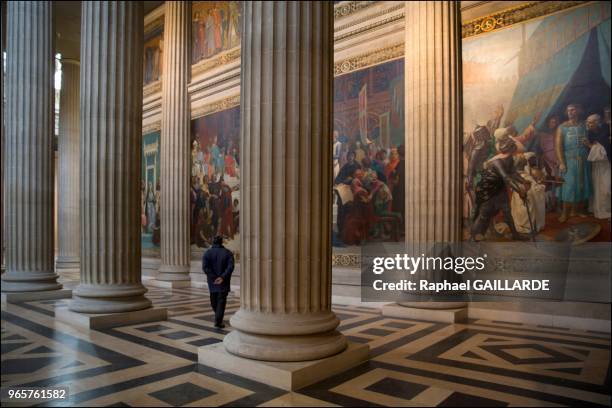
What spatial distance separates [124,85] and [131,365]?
4503mm

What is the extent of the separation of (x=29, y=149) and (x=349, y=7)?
7716 millimetres

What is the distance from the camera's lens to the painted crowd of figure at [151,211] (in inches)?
691

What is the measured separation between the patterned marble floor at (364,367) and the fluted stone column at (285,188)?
0.53 meters

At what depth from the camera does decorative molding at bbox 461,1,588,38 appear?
26.8ft

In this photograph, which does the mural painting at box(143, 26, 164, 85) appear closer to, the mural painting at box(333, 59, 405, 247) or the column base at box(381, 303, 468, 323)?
the mural painting at box(333, 59, 405, 247)

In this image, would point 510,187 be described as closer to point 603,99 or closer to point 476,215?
point 476,215

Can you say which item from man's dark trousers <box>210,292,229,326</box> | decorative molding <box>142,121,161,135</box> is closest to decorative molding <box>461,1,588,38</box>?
man's dark trousers <box>210,292,229,326</box>

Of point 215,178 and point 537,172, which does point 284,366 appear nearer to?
point 537,172

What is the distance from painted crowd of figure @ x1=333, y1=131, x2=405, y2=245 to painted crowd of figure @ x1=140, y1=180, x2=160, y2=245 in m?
8.79

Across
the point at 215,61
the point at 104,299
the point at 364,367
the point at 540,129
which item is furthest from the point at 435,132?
the point at 215,61

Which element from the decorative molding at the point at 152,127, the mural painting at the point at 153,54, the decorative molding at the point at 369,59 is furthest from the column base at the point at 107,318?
the mural painting at the point at 153,54

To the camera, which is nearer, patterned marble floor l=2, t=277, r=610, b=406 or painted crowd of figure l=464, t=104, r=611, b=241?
patterned marble floor l=2, t=277, r=610, b=406

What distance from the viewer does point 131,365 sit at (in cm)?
522

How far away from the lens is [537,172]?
813 centimetres
